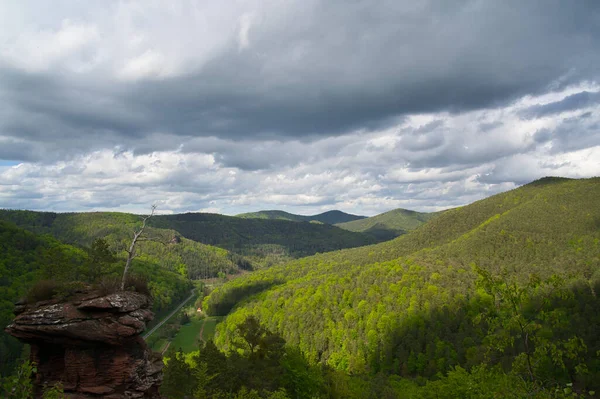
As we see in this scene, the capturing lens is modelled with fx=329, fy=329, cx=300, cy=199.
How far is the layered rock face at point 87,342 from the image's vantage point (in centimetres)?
2161

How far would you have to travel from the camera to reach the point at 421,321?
323 feet

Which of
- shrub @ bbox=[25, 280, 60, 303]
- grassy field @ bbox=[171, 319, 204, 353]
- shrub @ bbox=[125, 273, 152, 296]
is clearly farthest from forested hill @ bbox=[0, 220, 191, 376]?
grassy field @ bbox=[171, 319, 204, 353]

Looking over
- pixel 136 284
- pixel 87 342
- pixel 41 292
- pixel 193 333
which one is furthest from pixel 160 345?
pixel 87 342

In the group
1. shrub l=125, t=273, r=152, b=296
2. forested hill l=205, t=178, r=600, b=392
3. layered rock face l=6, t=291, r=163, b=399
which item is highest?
shrub l=125, t=273, r=152, b=296

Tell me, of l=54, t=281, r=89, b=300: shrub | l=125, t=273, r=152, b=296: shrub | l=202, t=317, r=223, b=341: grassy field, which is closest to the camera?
l=54, t=281, r=89, b=300: shrub

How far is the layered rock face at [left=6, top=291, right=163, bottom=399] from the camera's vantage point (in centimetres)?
2161

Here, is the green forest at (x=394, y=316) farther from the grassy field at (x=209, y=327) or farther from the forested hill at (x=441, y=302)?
the grassy field at (x=209, y=327)

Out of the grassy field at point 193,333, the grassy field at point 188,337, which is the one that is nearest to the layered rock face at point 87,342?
the grassy field at point 188,337

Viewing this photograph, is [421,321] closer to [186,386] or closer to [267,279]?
[186,386]

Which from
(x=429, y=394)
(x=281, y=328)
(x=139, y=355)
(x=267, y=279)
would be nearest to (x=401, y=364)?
(x=281, y=328)

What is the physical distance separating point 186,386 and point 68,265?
88.3 ft

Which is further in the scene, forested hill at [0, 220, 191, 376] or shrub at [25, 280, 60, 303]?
forested hill at [0, 220, 191, 376]

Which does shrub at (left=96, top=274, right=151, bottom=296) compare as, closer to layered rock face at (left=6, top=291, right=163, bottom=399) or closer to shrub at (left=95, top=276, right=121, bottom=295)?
shrub at (left=95, top=276, right=121, bottom=295)

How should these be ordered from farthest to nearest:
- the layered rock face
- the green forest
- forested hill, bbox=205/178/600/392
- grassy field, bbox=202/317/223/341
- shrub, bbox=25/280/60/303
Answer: grassy field, bbox=202/317/223/341, forested hill, bbox=205/178/600/392, the green forest, shrub, bbox=25/280/60/303, the layered rock face
